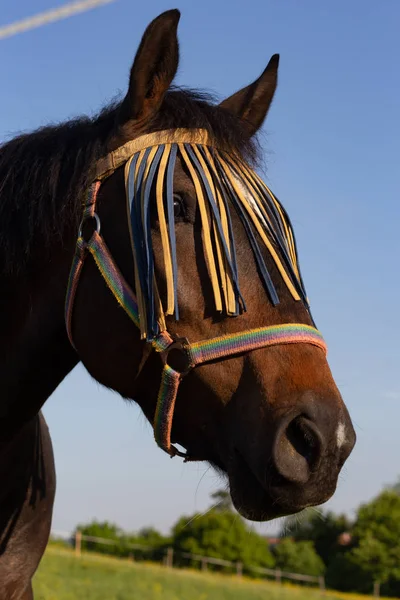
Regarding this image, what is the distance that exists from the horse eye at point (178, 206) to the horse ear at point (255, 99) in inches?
39.0

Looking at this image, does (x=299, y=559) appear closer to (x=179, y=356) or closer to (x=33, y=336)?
(x=33, y=336)

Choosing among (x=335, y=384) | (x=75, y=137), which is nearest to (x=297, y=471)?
(x=335, y=384)

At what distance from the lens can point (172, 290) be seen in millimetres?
2777

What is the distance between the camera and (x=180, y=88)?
3.47 metres

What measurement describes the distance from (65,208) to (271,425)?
1504 mm

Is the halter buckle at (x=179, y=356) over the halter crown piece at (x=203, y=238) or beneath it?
beneath

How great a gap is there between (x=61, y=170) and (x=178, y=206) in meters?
0.73

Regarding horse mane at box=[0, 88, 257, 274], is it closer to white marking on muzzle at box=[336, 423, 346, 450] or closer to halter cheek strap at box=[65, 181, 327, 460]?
halter cheek strap at box=[65, 181, 327, 460]

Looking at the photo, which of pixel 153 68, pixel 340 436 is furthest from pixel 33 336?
pixel 340 436

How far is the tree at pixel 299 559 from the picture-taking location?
64562 millimetres

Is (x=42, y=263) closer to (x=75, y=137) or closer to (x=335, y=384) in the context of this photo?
(x=75, y=137)

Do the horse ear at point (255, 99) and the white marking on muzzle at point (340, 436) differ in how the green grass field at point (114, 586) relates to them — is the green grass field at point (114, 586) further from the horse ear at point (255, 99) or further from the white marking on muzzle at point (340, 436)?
the white marking on muzzle at point (340, 436)

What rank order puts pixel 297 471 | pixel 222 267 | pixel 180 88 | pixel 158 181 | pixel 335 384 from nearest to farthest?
pixel 297 471 < pixel 335 384 < pixel 222 267 < pixel 158 181 < pixel 180 88

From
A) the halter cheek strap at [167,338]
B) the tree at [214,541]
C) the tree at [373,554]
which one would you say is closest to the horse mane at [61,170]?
the halter cheek strap at [167,338]
